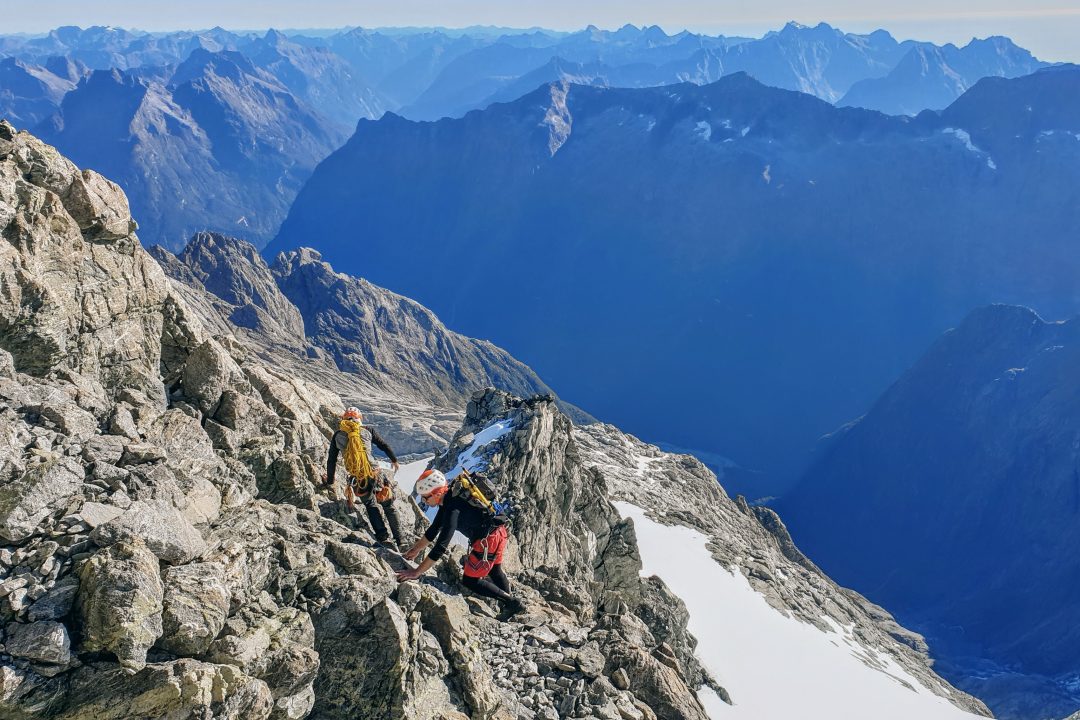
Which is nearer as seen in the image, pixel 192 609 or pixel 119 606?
pixel 119 606

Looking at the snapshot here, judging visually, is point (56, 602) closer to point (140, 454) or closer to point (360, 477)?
point (140, 454)

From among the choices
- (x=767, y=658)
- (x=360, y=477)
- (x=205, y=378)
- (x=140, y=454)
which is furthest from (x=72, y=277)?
(x=767, y=658)

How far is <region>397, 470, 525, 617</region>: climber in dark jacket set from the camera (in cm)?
1933

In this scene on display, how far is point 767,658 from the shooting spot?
5012 centimetres

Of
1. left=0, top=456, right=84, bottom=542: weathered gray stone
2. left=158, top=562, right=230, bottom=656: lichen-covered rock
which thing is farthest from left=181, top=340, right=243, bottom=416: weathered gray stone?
left=158, top=562, right=230, bottom=656: lichen-covered rock

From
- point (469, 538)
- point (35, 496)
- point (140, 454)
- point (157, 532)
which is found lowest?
point (35, 496)

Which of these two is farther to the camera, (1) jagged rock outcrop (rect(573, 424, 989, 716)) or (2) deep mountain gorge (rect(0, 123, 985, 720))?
(1) jagged rock outcrop (rect(573, 424, 989, 716))

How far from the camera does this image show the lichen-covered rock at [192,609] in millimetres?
13438

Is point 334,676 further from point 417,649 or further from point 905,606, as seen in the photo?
point 905,606

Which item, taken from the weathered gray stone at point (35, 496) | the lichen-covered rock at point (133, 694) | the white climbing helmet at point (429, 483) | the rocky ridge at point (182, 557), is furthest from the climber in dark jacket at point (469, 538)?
the weathered gray stone at point (35, 496)

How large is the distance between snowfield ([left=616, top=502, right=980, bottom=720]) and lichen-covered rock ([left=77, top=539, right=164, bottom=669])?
2986cm

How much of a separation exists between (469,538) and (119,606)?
29.5ft

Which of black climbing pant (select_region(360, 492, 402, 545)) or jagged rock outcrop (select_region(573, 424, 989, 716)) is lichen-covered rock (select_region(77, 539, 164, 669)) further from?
jagged rock outcrop (select_region(573, 424, 989, 716))

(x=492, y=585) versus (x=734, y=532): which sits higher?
(x=734, y=532)
